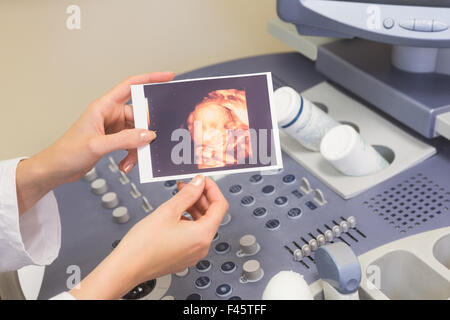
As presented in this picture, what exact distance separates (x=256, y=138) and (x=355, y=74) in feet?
1.09

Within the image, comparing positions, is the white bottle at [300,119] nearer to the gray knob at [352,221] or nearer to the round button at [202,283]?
the gray knob at [352,221]

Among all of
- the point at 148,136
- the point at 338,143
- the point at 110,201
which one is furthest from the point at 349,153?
the point at 110,201

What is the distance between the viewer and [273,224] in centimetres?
89

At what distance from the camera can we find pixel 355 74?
1069 mm

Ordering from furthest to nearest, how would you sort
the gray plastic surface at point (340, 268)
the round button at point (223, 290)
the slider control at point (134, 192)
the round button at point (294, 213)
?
the slider control at point (134, 192) < the round button at point (294, 213) < the round button at point (223, 290) < the gray plastic surface at point (340, 268)

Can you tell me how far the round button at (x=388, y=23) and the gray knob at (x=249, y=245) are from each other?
436 mm

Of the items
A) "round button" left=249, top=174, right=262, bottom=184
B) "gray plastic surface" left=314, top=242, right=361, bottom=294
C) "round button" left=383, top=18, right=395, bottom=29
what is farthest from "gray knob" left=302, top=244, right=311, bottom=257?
"round button" left=383, top=18, right=395, bottom=29

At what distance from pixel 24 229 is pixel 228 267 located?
15.1 inches

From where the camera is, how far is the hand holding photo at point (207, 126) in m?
0.85

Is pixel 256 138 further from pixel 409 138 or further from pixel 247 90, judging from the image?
pixel 409 138

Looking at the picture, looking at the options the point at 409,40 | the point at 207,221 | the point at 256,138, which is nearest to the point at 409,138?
the point at 409,40

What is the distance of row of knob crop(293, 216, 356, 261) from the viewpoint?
0.82m

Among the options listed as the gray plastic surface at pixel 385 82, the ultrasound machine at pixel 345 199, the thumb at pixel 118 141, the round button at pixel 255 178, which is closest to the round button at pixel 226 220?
the ultrasound machine at pixel 345 199

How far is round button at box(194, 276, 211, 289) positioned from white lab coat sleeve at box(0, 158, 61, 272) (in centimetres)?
26
